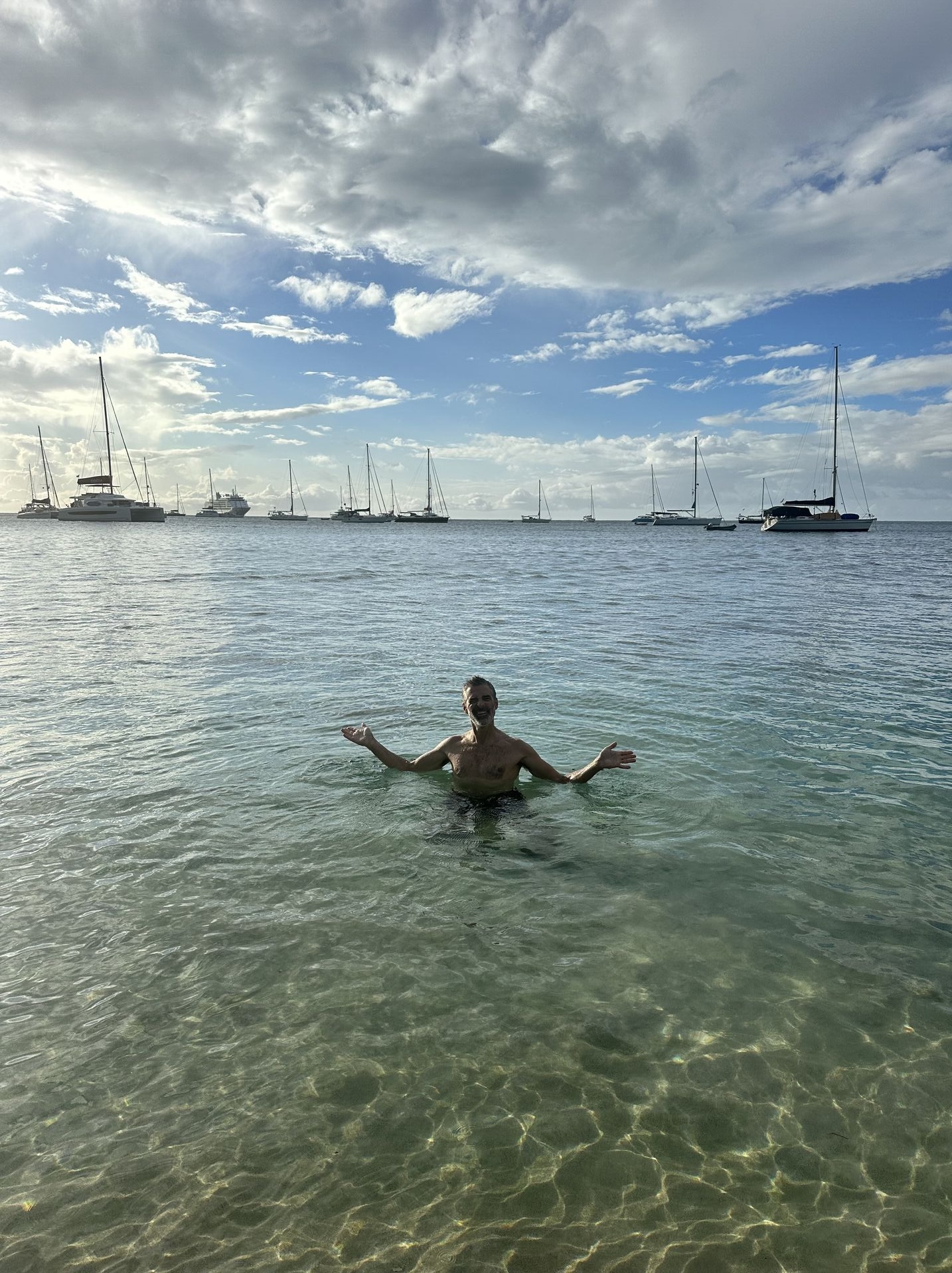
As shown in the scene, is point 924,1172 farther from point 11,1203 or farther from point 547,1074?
point 11,1203

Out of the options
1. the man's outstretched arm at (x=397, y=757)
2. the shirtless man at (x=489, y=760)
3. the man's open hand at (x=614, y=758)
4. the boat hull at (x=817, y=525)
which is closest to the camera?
the man's open hand at (x=614, y=758)

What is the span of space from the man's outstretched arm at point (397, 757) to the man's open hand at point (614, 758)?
171 cm

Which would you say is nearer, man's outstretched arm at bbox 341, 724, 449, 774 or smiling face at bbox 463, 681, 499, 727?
smiling face at bbox 463, 681, 499, 727

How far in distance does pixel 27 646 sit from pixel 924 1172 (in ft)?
55.8

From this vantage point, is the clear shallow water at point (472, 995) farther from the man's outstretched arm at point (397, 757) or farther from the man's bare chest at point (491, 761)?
the man's bare chest at point (491, 761)

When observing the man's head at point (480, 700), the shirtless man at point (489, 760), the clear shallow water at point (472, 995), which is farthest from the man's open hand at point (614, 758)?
the man's head at point (480, 700)

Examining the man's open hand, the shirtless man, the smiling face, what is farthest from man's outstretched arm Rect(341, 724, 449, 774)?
the man's open hand

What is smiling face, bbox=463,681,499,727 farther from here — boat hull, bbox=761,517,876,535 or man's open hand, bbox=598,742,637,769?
boat hull, bbox=761,517,876,535

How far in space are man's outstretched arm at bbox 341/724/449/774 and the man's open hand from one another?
171cm

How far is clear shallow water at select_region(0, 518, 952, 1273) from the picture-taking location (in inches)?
120

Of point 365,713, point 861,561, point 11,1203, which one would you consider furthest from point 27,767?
point 861,561

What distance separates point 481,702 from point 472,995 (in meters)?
3.10

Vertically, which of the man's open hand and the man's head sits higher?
the man's head

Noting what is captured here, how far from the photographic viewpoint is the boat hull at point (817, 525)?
92.4 meters
